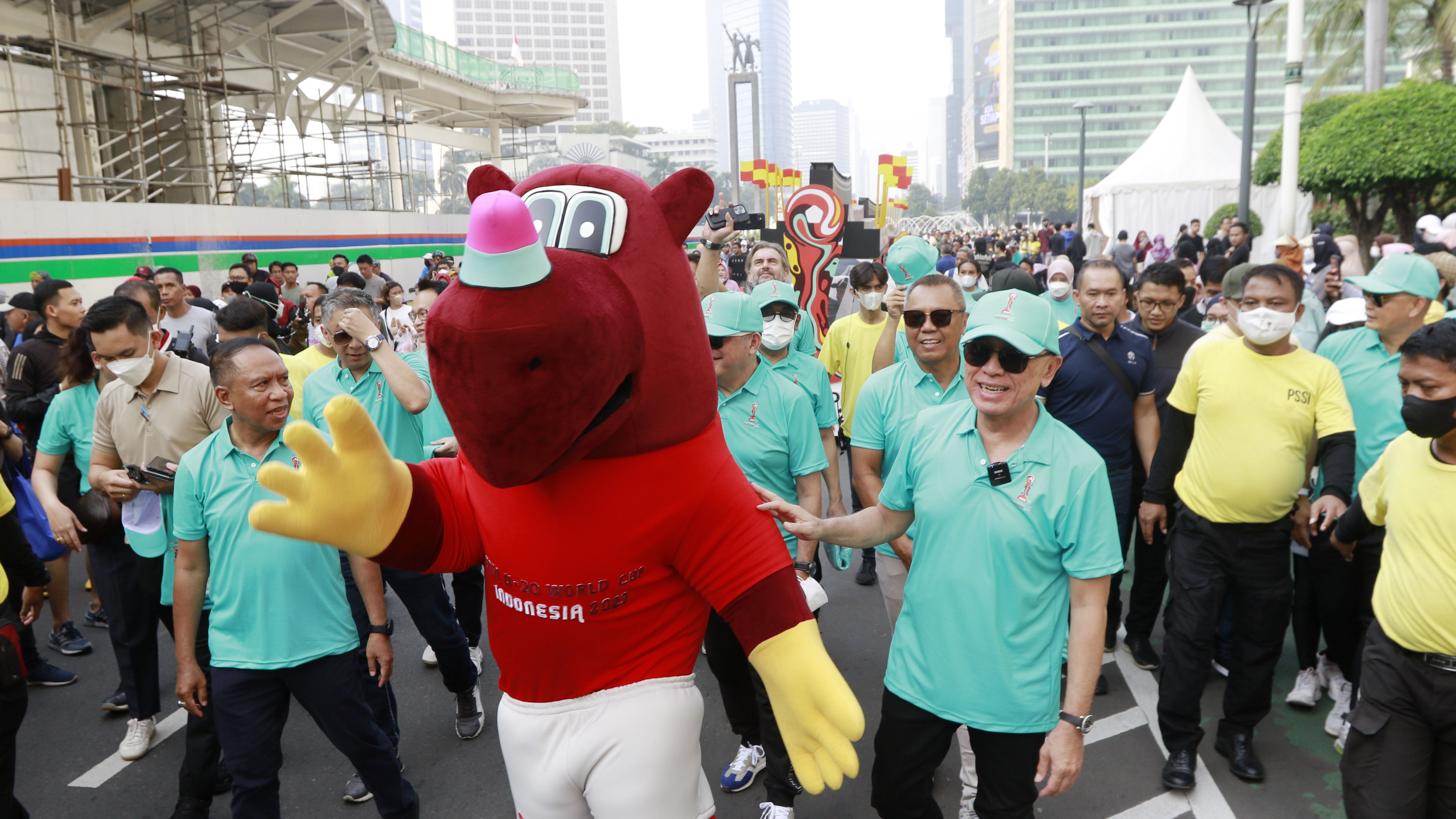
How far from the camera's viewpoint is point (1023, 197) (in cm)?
9194

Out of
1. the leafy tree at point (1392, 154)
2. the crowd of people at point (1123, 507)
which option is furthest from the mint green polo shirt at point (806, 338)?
the leafy tree at point (1392, 154)

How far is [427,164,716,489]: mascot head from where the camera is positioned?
5.69 ft

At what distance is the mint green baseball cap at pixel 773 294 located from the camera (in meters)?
5.12

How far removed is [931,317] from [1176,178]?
22180mm

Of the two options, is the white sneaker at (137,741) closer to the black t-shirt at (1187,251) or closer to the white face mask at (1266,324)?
the white face mask at (1266,324)

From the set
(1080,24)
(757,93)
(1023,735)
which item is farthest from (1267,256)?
(1080,24)

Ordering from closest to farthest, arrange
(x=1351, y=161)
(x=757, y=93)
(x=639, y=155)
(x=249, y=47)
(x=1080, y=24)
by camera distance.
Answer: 1. (x=1351, y=161)
2. (x=249, y=47)
3. (x=757, y=93)
4. (x=639, y=155)
5. (x=1080, y=24)

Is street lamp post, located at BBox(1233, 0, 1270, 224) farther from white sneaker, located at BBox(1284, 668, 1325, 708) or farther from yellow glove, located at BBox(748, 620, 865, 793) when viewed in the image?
yellow glove, located at BBox(748, 620, 865, 793)

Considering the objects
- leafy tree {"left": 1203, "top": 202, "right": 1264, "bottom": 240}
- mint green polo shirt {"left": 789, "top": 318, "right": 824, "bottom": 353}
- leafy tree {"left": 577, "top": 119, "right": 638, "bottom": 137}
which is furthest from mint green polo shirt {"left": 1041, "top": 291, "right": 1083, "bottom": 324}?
leafy tree {"left": 577, "top": 119, "right": 638, "bottom": 137}

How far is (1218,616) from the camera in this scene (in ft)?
12.0

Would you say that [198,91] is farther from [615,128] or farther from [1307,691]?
[615,128]

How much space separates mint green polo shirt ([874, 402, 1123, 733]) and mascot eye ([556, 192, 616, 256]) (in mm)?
1228

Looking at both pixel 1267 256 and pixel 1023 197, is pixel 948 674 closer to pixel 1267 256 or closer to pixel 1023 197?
pixel 1267 256

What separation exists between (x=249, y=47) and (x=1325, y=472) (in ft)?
74.8
